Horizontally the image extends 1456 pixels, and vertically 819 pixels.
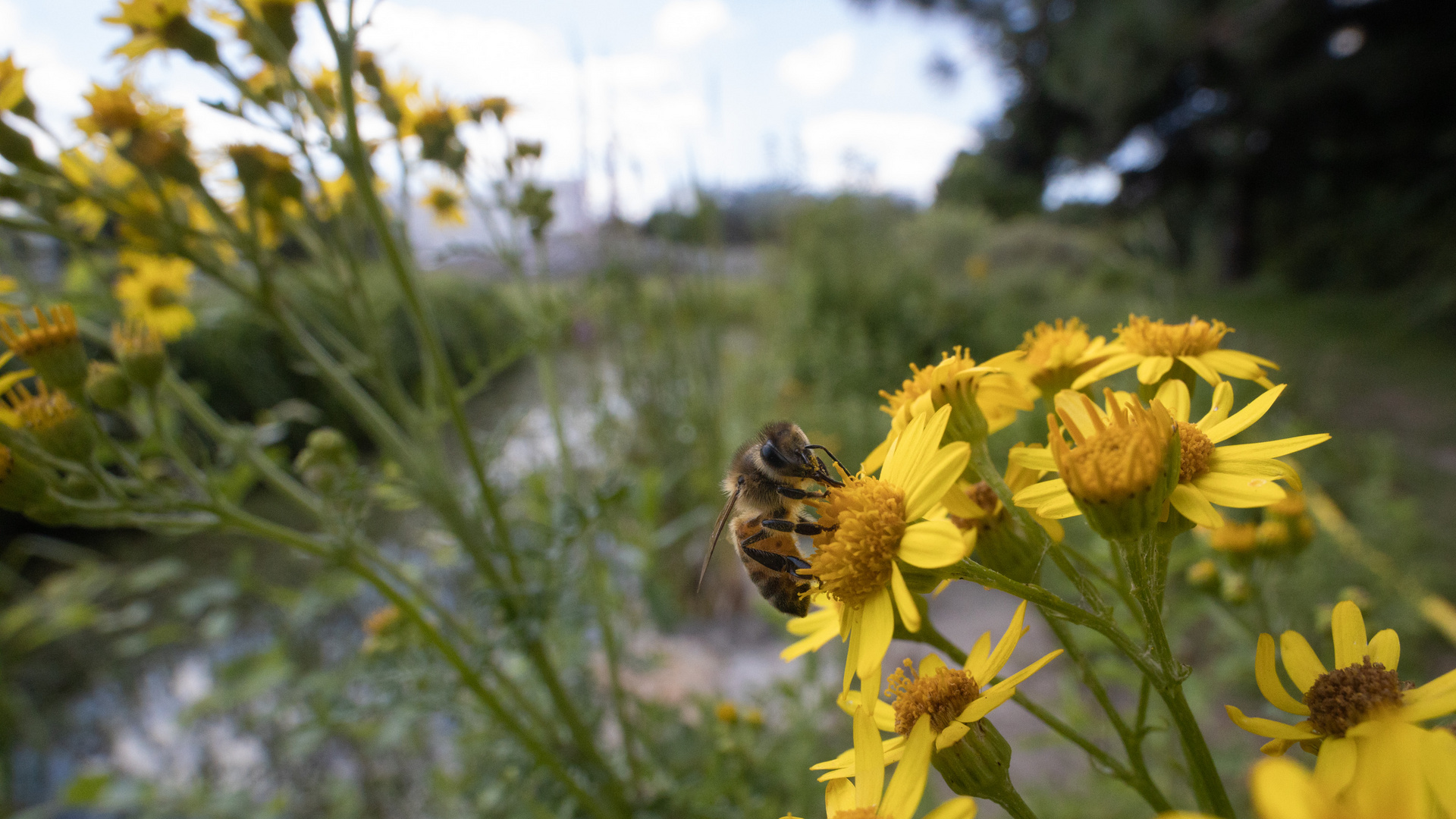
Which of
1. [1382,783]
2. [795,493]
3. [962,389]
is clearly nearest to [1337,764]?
[1382,783]

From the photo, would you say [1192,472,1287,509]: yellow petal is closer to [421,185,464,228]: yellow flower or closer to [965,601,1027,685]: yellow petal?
[965,601,1027,685]: yellow petal

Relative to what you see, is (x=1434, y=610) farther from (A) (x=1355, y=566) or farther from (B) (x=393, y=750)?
(B) (x=393, y=750)

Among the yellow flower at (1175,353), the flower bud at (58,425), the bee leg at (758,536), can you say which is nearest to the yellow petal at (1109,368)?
the yellow flower at (1175,353)

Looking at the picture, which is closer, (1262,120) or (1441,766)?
(1441,766)

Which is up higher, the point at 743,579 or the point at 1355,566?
the point at 1355,566

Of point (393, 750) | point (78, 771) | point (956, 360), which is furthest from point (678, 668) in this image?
point (956, 360)

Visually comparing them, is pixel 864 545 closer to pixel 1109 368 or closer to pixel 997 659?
pixel 997 659

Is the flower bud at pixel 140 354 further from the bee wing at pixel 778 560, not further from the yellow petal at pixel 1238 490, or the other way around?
→ the yellow petal at pixel 1238 490
